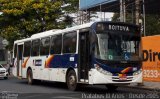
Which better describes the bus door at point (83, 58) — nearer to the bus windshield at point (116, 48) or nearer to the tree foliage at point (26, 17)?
the bus windshield at point (116, 48)

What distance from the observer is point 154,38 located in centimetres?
2158

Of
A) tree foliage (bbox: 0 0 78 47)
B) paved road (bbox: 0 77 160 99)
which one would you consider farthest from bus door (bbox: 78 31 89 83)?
tree foliage (bbox: 0 0 78 47)

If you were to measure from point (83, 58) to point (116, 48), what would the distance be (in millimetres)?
1810

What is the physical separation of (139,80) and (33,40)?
940cm

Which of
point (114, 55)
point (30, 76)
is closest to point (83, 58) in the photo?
point (114, 55)

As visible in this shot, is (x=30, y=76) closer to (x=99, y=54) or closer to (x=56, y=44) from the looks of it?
(x=56, y=44)

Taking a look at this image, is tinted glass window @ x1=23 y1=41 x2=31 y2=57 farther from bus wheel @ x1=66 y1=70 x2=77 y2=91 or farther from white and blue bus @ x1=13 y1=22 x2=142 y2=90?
bus wheel @ x1=66 y1=70 x2=77 y2=91

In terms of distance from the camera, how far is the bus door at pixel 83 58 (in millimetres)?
18625

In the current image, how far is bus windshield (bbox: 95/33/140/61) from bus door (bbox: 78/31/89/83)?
0.98 meters

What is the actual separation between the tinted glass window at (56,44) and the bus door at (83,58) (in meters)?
2.48

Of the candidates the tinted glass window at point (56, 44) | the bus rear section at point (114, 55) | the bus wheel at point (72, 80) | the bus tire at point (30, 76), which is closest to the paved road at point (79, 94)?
the bus wheel at point (72, 80)

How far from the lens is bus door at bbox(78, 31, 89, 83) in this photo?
1862 centimetres

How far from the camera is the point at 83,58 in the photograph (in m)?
19.0

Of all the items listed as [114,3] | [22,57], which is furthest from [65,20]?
[22,57]
